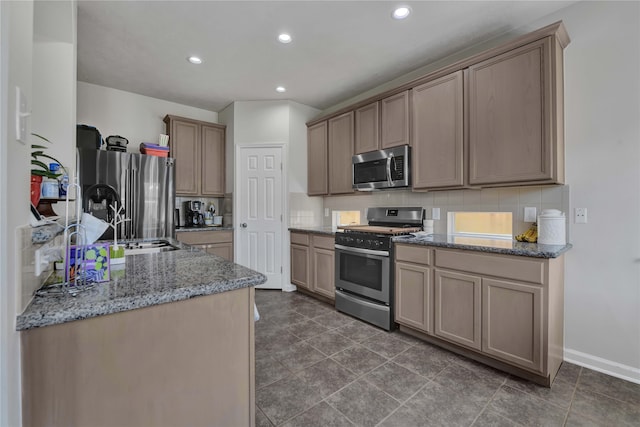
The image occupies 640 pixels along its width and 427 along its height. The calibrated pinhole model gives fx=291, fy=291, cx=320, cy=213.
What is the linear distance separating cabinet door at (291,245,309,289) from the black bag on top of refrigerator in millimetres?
2527

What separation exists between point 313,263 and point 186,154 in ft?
7.58

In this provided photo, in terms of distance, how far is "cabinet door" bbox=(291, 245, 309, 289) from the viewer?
12.5 feet

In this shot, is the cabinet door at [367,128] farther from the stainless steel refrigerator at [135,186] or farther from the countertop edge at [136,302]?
the countertop edge at [136,302]

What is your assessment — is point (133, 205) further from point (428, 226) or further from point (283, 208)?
point (428, 226)

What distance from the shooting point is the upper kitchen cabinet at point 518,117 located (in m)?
2.05

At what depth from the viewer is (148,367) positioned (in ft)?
3.03

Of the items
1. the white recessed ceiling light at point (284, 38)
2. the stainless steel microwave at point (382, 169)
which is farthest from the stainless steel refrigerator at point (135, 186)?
the stainless steel microwave at point (382, 169)

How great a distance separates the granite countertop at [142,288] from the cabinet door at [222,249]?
2.54m

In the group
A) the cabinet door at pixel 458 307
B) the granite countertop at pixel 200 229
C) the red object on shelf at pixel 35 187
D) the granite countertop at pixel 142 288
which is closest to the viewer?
the granite countertop at pixel 142 288

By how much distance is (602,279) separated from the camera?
207 cm

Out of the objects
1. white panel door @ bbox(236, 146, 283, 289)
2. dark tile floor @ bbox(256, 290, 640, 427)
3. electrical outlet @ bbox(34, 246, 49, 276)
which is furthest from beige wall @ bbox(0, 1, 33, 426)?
white panel door @ bbox(236, 146, 283, 289)

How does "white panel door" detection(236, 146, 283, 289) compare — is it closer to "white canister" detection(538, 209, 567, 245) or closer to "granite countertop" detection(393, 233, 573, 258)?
"granite countertop" detection(393, 233, 573, 258)

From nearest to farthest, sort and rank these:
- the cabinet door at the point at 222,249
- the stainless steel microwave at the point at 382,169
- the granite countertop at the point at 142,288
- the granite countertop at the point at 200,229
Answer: the granite countertop at the point at 142,288, the stainless steel microwave at the point at 382,169, the granite countertop at the point at 200,229, the cabinet door at the point at 222,249

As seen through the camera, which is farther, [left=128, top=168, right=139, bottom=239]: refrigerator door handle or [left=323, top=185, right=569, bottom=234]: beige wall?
[left=128, top=168, right=139, bottom=239]: refrigerator door handle
